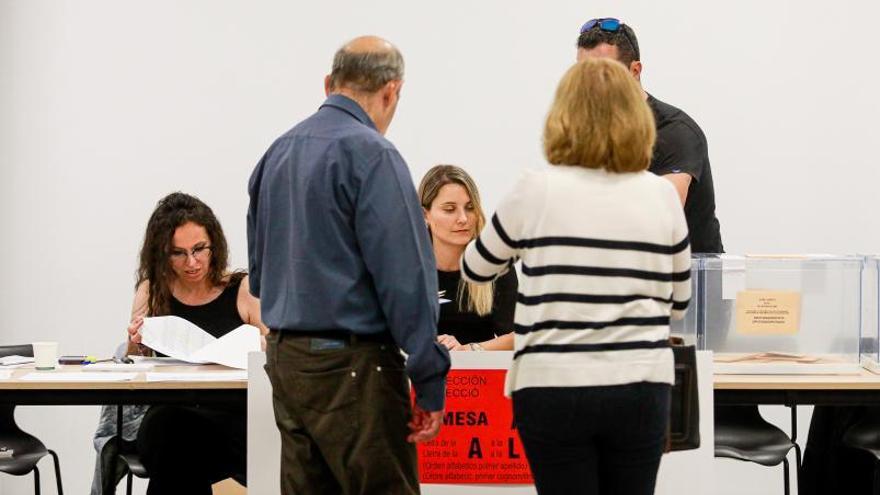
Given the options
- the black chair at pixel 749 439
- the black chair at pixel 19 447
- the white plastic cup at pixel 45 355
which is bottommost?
the black chair at pixel 19 447

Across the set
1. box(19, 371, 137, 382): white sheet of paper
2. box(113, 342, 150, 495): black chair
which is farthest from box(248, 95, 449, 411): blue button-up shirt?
box(113, 342, 150, 495): black chair

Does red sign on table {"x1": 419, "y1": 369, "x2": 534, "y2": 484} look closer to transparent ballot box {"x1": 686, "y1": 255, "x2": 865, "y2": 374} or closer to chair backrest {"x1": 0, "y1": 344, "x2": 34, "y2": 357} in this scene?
transparent ballot box {"x1": 686, "y1": 255, "x2": 865, "y2": 374}

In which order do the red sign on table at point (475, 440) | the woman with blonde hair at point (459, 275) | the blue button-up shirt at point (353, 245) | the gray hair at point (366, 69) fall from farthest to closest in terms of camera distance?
the woman with blonde hair at point (459, 275) → the red sign on table at point (475, 440) → the gray hair at point (366, 69) → the blue button-up shirt at point (353, 245)

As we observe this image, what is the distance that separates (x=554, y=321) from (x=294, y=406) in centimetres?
65

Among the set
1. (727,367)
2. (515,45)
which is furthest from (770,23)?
(727,367)

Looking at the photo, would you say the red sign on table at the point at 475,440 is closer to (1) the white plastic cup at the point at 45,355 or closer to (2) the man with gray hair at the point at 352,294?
(2) the man with gray hair at the point at 352,294

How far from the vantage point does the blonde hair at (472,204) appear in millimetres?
3637

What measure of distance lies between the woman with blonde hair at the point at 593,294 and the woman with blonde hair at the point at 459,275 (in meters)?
1.37

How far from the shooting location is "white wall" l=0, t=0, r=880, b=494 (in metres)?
5.20

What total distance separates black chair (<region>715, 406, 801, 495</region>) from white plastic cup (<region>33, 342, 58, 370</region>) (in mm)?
2012

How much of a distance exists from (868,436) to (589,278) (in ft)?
5.83

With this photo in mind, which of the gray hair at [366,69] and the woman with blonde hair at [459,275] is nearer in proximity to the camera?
the gray hair at [366,69]

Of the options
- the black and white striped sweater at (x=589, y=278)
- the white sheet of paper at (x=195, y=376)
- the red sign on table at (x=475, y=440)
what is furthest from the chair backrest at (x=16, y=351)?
the black and white striped sweater at (x=589, y=278)

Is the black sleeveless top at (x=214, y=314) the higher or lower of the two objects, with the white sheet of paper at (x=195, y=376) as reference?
higher
